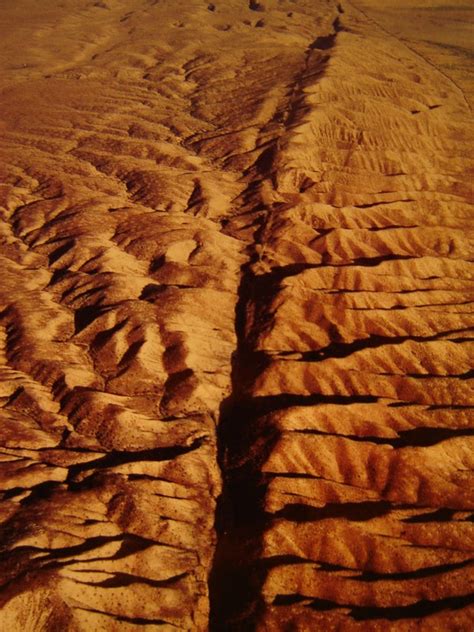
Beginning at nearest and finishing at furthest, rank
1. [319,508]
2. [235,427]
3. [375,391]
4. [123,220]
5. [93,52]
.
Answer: [319,508], [235,427], [375,391], [123,220], [93,52]

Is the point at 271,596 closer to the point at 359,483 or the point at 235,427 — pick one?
the point at 359,483

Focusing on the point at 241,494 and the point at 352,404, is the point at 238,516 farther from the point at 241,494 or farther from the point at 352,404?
the point at 352,404

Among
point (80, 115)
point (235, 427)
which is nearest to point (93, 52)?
point (80, 115)

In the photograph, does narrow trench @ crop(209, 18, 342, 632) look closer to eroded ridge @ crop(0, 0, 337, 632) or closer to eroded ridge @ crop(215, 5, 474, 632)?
eroded ridge @ crop(215, 5, 474, 632)

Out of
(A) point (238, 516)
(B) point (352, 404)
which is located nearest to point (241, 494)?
(A) point (238, 516)

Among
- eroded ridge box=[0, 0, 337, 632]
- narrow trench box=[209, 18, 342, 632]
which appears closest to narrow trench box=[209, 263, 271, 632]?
narrow trench box=[209, 18, 342, 632]

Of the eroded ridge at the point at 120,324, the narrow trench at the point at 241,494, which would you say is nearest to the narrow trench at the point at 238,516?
the narrow trench at the point at 241,494
